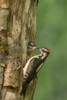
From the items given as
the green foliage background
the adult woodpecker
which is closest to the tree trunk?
the adult woodpecker

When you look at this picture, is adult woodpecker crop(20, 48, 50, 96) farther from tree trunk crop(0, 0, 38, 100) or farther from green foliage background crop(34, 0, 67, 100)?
green foliage background crop(34, 0, 67, 100)

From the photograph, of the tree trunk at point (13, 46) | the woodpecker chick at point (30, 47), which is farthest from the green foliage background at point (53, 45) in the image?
the tree trunk at point (13, 46)

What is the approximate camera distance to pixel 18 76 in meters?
8.02

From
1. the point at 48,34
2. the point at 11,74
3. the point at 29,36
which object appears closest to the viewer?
the point at 11,74

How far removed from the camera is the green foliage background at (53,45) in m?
18.7

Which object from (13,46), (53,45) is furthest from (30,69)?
(53,45)

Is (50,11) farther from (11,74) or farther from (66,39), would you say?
(11,74)

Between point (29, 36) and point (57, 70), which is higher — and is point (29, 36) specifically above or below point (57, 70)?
above

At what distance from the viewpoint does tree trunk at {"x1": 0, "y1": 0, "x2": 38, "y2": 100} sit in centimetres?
787

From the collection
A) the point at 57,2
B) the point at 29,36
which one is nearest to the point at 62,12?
the point at 57,2

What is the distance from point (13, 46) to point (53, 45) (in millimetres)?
11852

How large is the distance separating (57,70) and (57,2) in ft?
12.2

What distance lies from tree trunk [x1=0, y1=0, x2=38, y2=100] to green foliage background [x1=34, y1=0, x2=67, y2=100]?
9836mm

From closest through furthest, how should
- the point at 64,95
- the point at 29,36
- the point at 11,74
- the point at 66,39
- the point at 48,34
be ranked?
the point at 11,74 < the point at 29,36 < the point at 66,39 < the point at 48,34 < the point at 64,95
